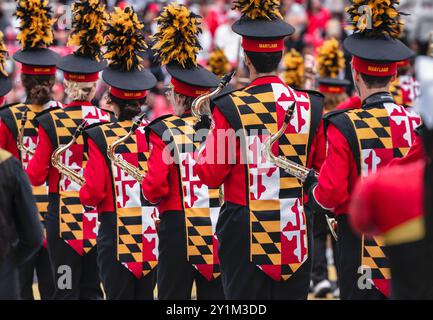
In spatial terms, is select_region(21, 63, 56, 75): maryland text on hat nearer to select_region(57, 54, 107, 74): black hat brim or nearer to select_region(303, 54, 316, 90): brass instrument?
select_region(57, 54, 107, 74): black hat brim

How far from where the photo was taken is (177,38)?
27.6 feet

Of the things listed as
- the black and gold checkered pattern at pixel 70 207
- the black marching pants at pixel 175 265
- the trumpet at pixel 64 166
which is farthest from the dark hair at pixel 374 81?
the black and gold checkered pattern at pixel 70 207

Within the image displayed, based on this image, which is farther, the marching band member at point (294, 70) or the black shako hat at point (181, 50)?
the marching band member at point (294, 70)

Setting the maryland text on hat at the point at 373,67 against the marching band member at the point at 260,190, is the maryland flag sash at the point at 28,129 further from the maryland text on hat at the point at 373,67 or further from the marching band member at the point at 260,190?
the maryland text on hat at the point at 373,67

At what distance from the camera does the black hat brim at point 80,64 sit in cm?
910

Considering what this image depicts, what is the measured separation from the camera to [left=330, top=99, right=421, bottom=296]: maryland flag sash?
6.84 metres

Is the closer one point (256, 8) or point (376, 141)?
point (376, 141)

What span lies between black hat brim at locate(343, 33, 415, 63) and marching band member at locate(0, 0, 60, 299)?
2.96m

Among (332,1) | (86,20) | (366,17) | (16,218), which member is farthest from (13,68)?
(16,218)

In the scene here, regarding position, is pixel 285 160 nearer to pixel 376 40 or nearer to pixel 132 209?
pixel 376 40

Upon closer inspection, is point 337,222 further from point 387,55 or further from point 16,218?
point 16,218

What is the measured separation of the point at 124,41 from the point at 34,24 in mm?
1470

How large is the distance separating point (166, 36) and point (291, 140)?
5.74 feet

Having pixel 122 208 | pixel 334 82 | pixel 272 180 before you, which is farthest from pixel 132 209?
pixel 334 82
